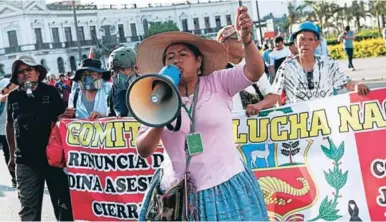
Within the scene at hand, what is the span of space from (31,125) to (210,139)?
2.42 meters

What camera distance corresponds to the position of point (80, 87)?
5742 millimetres

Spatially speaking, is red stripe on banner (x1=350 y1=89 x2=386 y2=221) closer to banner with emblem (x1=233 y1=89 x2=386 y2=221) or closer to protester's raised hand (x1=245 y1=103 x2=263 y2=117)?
banner with emblem (x1=233 y1=89 x2=386 y2=221)

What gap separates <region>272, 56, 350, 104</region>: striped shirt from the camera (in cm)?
453

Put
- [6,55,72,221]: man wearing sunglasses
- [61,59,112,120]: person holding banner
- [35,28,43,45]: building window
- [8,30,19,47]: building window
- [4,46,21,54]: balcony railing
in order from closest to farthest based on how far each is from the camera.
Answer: [6,55,72,221]: man wearing sunglasses < [61,59,112,120]: person holding banner < [35,28,43,45]: building window < [8,30,19,47]: building window < [4,46,21,54]: balcony railing

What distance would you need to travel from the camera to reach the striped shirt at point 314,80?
4.53 metres

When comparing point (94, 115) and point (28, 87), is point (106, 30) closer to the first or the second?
point (94, 115)

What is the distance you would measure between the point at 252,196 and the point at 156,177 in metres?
0.49

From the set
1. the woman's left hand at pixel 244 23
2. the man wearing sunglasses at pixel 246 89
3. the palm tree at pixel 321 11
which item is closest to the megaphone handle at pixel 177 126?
the woman's left hand at pixel 244 23

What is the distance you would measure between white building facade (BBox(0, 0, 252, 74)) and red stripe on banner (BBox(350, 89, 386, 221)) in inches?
2255

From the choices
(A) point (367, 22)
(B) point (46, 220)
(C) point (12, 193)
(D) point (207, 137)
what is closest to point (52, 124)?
(B) point (46, 220)

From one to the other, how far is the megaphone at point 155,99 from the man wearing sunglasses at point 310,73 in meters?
2.13

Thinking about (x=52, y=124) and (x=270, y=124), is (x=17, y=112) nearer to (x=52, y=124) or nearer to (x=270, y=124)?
(x=52, y=124)

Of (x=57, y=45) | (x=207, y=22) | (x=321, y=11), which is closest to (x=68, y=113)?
(x=321, y=11)

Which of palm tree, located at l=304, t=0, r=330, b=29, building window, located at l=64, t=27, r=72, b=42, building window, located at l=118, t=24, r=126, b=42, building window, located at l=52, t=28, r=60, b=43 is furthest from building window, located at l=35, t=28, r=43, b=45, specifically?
palm tree, located at l=304, t=0, r=330, b=29
